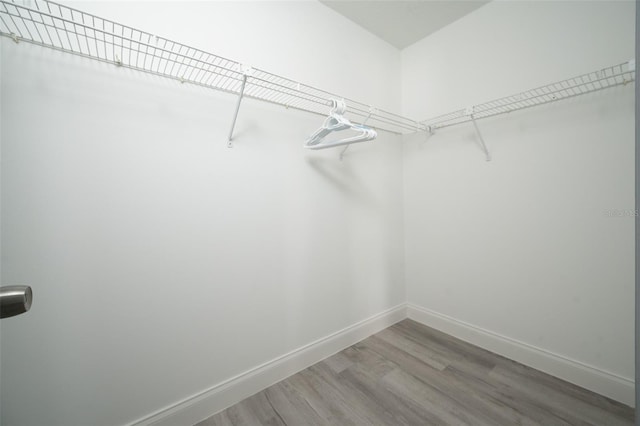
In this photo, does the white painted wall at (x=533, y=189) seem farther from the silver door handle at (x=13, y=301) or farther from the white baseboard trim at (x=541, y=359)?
the silver door handle at (x=13, y=301)

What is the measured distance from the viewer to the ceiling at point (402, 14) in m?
1.79

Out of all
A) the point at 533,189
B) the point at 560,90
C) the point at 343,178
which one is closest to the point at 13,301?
the point at 343,178

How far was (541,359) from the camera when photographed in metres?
1.57

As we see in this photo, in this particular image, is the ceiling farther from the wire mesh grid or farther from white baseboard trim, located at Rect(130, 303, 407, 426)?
white baseboard trim, located at Rect(130, 303, 407, 426)

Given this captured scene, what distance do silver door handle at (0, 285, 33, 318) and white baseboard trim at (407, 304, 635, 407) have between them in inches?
92.2

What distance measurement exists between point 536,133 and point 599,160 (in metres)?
0.34

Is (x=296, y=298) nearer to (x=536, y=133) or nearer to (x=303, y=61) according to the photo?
(x=303, y=61)

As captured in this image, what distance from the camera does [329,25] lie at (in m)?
1.81

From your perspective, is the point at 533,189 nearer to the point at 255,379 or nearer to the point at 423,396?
the point at 423,396

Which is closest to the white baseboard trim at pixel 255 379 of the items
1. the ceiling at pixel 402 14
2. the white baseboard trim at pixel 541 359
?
the white baseboard trim at pixel 541 359

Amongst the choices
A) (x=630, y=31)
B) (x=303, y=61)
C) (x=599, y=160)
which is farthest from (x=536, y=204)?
(x=303, y=61)

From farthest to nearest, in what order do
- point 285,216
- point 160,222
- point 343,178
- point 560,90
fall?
point 343,178 → point 285,216 → point 560,90 → point 160,222

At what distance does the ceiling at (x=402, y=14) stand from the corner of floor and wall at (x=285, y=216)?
9cm

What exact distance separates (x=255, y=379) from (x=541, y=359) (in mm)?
1794
